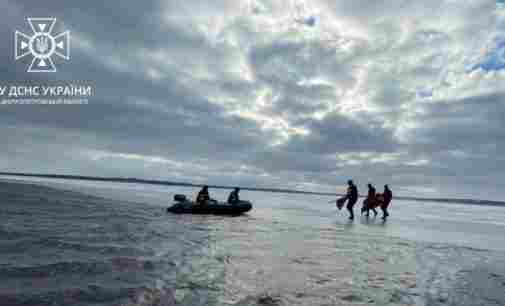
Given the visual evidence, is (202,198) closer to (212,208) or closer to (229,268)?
(212,208)

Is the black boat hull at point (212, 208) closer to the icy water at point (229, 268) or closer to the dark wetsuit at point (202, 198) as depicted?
the dark wetsuit at point (202, 198)

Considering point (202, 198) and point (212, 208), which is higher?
point (202, 198)

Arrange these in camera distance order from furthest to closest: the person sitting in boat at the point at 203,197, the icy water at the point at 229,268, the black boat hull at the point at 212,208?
the person sitting in boat at the point at 203,197, the black boat hull at the point at 212,208, the icy water at the point at 229,268

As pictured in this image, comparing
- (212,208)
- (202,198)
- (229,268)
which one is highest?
(202,198)

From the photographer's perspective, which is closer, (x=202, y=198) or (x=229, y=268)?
(x=229, y=268)

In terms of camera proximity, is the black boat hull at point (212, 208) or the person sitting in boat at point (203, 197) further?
the person sitting in boat at point (203, 197)

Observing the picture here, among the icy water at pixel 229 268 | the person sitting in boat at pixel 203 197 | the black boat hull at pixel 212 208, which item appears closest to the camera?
the icy water at pixel 229 268

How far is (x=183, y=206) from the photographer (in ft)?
70.8

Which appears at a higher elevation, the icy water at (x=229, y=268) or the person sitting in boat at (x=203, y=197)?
the person sitting in boat at (x=203, y=197)

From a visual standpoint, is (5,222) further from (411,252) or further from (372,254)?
(411,252)

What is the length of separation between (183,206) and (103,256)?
43.4 feet

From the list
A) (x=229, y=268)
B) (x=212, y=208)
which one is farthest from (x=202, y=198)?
(x=229, y=268)

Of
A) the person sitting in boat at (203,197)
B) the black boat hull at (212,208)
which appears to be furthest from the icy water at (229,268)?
the person sitting in boat at (203,197)

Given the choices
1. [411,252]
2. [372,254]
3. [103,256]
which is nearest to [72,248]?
[103,256]
